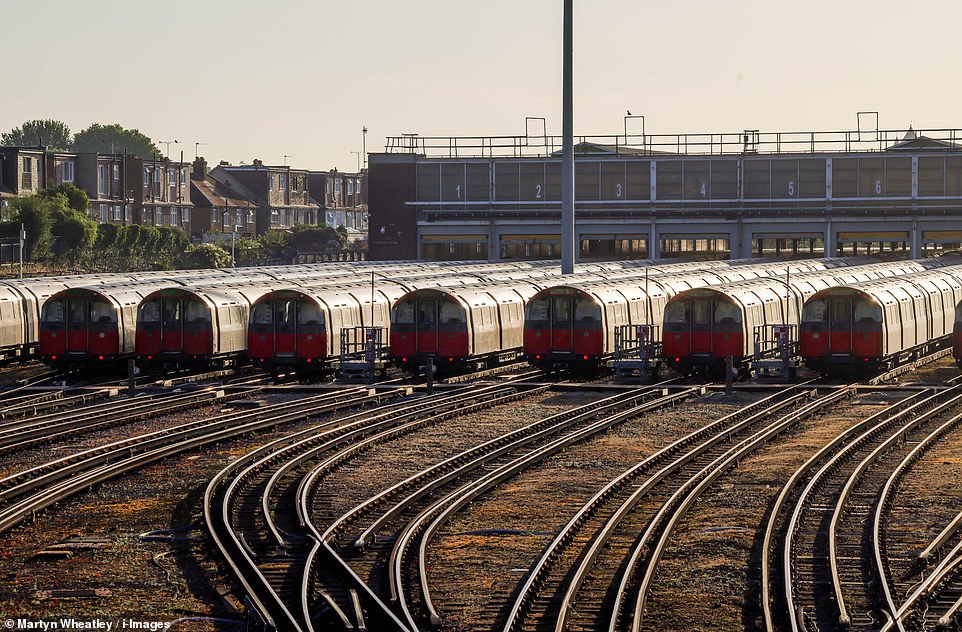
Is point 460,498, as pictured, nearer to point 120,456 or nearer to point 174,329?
point 120,456

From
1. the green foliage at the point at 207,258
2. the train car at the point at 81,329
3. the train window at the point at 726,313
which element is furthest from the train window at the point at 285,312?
the green foliage at the point at 207,258

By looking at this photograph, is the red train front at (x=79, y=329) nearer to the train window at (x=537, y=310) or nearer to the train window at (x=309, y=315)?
the train window at (x=309, y=315)

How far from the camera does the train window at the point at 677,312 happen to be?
40656mm

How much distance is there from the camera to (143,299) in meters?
41.7

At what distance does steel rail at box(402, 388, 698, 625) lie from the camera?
1686 centimetres

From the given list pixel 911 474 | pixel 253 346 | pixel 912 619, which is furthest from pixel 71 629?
pixel 253 346

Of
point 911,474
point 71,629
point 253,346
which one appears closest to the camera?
point 71,629

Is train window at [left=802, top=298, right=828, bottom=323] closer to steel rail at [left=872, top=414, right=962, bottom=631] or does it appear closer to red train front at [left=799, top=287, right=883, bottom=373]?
red train front at [left=799, top=287, right=883, bottom=373]

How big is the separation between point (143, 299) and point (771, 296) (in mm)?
17085

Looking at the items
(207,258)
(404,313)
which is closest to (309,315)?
(404,313)

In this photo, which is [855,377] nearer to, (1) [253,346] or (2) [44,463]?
(1) [253,346]

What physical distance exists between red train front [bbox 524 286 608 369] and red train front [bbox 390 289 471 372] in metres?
1.91

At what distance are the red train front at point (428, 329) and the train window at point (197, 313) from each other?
4832 millimetres

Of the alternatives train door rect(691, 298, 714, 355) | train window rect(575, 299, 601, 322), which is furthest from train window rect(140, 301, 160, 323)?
train door rect(691, 298, 714, 355)
